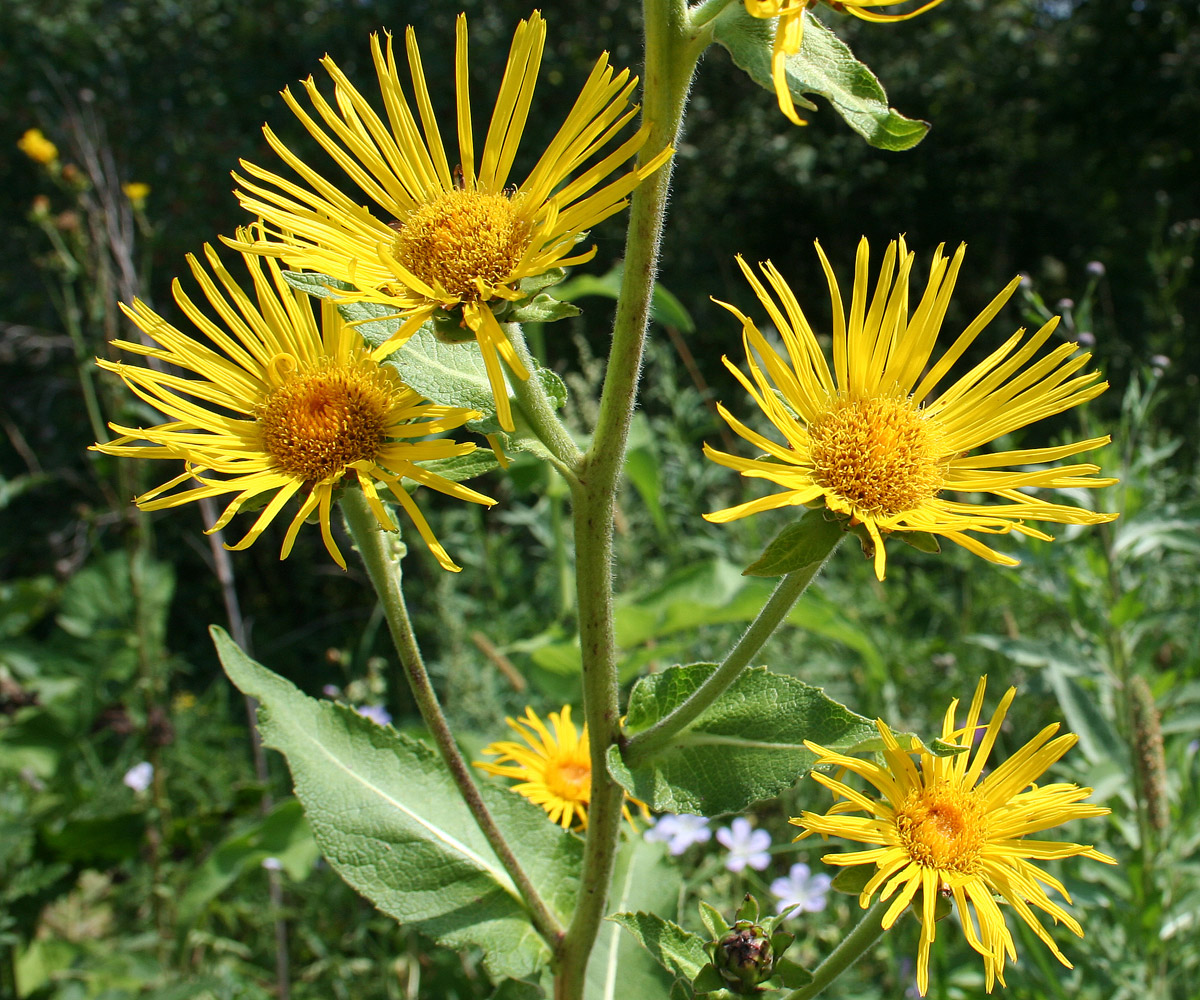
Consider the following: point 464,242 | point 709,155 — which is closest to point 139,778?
point 464,242

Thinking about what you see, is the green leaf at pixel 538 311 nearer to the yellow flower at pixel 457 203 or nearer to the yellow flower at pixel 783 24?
the yellow flower at pixel 457 203

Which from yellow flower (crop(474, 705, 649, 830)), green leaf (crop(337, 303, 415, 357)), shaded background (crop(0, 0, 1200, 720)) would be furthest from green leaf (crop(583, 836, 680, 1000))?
shaded background (crop(0, 0, 1200, 720))

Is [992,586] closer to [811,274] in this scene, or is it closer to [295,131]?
[811,274]

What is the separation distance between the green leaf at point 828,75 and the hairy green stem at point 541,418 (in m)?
0.36

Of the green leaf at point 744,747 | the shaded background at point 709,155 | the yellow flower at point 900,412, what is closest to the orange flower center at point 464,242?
the yellow flower at point 900,412

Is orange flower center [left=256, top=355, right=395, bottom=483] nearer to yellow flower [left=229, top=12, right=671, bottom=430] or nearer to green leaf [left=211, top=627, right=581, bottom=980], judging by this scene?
yellow flower [left=229, top=12, right=671, bottom=430]

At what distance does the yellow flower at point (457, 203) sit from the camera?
938 millimetres

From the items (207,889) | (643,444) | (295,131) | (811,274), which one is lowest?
(207,889)

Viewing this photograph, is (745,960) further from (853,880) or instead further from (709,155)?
(709,155)

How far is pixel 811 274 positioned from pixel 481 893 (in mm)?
6992

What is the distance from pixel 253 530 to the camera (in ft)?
3.06

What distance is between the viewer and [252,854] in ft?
8.11

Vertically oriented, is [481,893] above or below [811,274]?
below

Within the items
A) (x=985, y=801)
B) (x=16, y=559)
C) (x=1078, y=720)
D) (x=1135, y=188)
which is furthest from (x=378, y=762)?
(x=1135, y=188)
